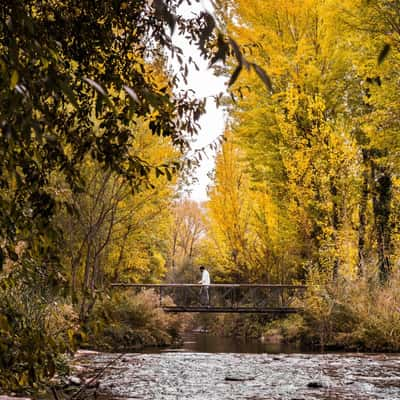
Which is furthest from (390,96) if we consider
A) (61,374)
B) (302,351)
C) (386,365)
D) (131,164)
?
(131,164)

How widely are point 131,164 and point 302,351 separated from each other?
12.6 m

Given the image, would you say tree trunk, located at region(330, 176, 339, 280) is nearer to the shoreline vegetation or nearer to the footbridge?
the shoreline vegetation

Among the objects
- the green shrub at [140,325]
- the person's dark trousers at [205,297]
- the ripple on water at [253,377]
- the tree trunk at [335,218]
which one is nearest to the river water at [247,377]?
the ripple on water at [253,377]

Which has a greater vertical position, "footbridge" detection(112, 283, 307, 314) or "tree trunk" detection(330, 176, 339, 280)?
"tree trunk" detection(330, 176, 339, 280)

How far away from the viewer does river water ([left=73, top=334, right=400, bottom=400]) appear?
751cm

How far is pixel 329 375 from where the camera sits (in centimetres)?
929

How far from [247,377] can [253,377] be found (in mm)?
94

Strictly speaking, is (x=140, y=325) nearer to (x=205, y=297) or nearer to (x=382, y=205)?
(x=205, y=297)

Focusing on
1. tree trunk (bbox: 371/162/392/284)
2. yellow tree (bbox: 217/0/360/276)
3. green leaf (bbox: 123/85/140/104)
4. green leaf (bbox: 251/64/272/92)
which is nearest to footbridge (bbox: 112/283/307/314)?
yellow tree (bbox: 217/0/360/276)

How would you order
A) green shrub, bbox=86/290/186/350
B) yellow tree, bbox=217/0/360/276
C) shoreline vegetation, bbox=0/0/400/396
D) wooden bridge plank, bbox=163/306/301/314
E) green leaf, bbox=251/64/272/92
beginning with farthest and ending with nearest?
1. wooden bridge plank, bbox=163/306/301/314
2. yellow tree, bbox=217/0/360/276
3. green shrub, bbox=86/290/186/350
4. shoreline vegetation, bbox=0/0/400/396
5. green leaf, bbox=251/64/272/92

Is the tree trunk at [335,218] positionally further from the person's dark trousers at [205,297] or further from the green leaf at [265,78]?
the green leaf at [265,78]

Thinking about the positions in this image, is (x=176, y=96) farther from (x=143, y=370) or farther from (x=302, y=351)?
(x=302, y=351)

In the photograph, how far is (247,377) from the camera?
359 inches

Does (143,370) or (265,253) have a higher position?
(265,253)
